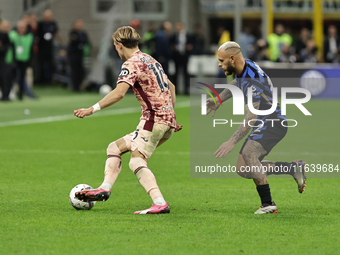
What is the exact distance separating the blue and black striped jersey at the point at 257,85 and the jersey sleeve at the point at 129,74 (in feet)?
3.31

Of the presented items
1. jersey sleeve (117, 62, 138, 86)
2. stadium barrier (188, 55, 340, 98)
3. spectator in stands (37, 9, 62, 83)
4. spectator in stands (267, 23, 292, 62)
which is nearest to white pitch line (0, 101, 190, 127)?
stadium barrier (188, 55, 340, 98)

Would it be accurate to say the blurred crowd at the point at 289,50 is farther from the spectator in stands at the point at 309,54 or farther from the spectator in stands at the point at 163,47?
the spectator in stands at the point at 163,47

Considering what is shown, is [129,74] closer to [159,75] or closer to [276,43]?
[159,75]

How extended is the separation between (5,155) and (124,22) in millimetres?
19269

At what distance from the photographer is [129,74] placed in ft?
20.8

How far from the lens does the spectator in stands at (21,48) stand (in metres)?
20.2

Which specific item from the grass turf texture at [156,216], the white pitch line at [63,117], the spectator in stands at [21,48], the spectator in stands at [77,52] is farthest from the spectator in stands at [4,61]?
the grass turf texture at [156,216]

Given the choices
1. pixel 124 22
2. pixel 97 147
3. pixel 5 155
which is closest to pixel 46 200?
pixel 5 155

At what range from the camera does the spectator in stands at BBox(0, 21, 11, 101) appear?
19.4 meters

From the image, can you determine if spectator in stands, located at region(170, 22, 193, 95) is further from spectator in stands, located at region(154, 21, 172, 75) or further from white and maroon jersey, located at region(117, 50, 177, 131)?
white and maroon jersey, located at region(117, 50, 177, 131)

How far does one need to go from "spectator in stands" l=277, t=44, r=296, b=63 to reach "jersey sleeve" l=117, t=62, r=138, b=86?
18025mm

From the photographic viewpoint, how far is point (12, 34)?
20.4m

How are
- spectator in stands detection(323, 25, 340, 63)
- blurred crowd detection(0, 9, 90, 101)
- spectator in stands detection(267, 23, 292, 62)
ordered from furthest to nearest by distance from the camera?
spectator in stands detection(323, 25, 340, 63) < spectator in stands detection(267, 23, 292, 62) < blurred crowd detection(0, 9, 90, 101)

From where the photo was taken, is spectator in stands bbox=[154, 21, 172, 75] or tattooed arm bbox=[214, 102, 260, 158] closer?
tattooed arm bbox=[214, 102, 260, 158]
